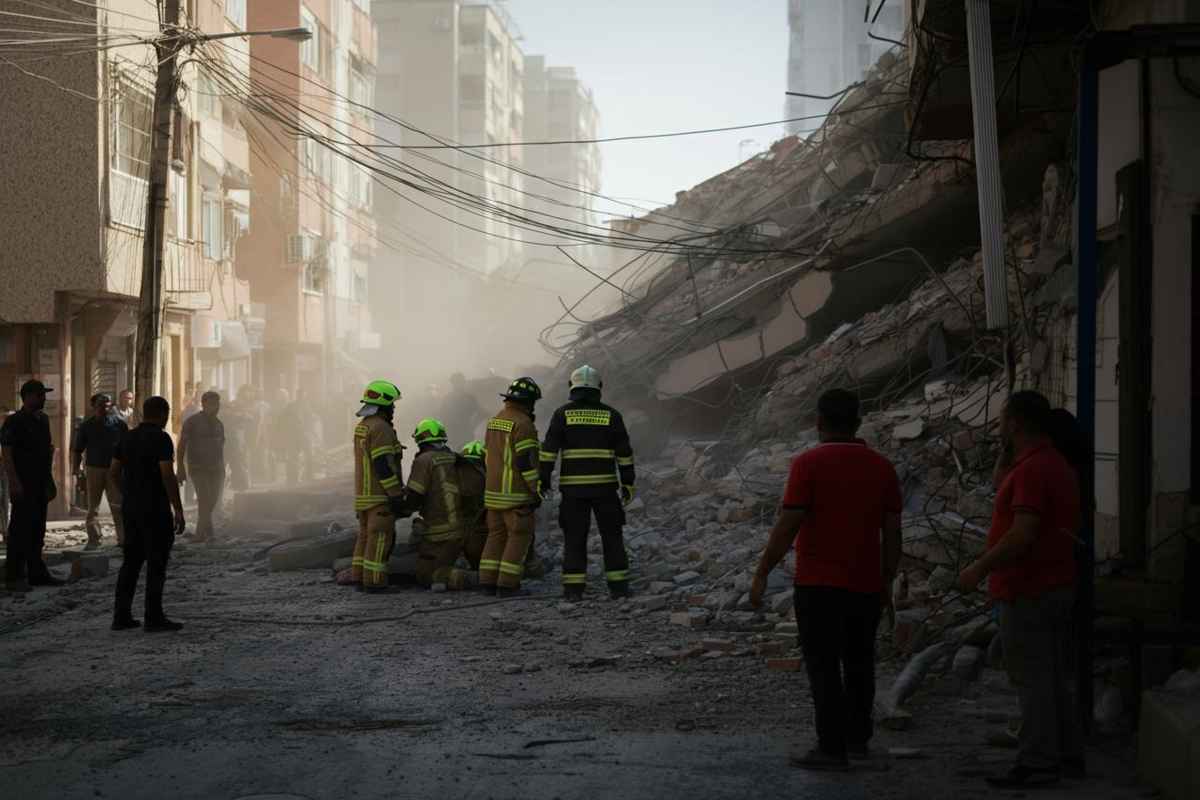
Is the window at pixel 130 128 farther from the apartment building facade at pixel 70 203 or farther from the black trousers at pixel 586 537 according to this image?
the black trousers at pixel 586 537

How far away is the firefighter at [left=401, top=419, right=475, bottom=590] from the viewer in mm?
11876

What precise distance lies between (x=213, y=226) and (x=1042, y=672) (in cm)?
2705

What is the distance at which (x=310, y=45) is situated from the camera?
41.0 m

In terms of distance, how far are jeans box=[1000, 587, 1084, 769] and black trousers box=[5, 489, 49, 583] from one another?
29.8ft

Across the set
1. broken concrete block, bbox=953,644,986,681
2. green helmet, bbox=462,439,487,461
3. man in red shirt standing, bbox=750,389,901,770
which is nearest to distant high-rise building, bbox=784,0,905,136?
green helmet, bbox=462,439,487,461

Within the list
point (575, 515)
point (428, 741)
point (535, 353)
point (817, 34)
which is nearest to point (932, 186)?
point (575, 515)

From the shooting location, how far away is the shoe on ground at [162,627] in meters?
9.66

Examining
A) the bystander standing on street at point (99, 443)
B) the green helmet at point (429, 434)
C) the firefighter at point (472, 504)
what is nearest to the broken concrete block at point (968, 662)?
the firefighter at point (472, 504)

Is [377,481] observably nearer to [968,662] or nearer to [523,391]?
[523,391]

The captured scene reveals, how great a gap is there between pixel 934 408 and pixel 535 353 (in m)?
46.8

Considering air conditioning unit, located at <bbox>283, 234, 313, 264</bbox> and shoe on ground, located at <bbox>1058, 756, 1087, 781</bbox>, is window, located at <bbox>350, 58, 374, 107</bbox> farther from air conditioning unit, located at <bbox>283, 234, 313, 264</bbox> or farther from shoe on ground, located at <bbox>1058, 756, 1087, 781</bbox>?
shoe on ground, located at <bbox>1058, 756, 1087, 781</bbox>

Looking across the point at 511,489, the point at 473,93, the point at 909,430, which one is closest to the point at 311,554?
the point at 511,489

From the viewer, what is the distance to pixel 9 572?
39.3 ft

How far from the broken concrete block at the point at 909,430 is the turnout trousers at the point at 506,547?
4.46m
